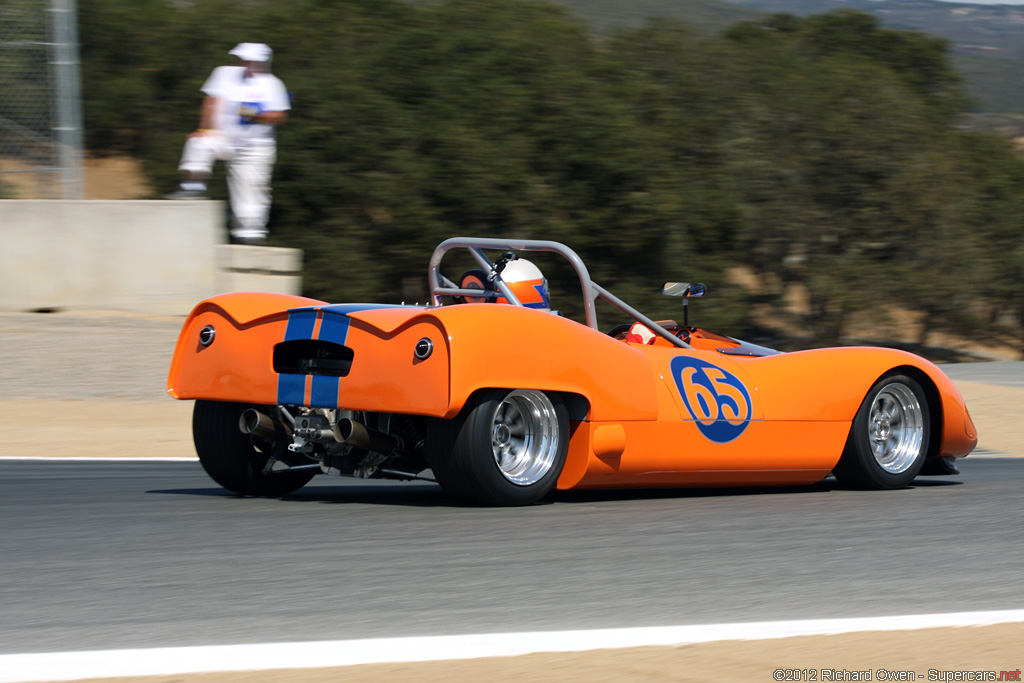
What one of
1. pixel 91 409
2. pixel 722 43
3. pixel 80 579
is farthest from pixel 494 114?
pixel 80 579

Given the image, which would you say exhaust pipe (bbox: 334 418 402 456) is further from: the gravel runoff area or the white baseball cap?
the white baseball cap

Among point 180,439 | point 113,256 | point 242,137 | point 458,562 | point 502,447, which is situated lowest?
point 180,439

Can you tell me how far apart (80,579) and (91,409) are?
298 inches

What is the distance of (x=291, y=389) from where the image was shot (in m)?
5.89

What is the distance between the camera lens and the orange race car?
18.7 feet

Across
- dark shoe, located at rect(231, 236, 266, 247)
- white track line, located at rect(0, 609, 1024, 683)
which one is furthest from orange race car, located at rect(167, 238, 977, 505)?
dark shoe, located at rect(231, 236, 266, 247)

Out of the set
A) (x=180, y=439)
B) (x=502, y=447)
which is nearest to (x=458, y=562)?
(x=502, y=447)

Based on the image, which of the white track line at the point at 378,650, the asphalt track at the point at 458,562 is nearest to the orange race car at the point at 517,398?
the asphalt track at the point at 458,562

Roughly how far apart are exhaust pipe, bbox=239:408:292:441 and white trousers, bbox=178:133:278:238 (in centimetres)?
889

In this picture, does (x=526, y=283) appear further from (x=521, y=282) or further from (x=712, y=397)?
(x=712, y=397)

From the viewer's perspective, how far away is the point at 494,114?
17.8 m

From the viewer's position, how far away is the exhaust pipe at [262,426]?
6.14m

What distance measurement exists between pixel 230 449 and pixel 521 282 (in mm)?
1645

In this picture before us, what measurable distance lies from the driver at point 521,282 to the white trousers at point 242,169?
331 inches
